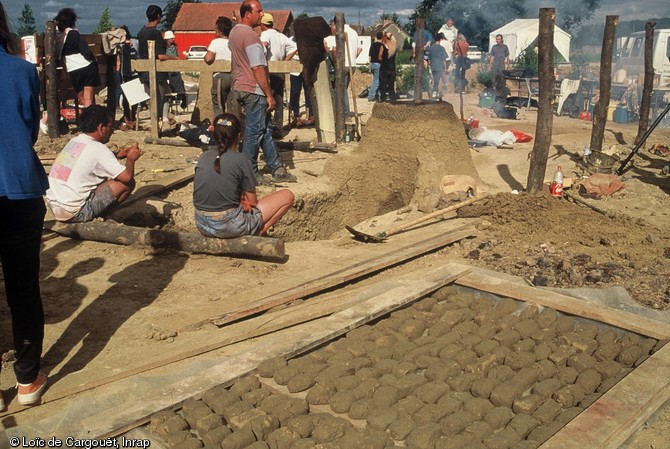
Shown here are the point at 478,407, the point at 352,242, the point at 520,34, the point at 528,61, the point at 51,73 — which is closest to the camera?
the point at 478,407

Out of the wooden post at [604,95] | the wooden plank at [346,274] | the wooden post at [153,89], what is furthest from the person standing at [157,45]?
the wooden post at [604,95]

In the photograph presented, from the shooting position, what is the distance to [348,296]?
5.34 m

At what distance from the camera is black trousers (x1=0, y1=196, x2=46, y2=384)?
11.4ft

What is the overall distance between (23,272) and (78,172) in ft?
9.18

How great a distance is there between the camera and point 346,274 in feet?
19.0

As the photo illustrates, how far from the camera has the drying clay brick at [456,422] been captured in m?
3.48

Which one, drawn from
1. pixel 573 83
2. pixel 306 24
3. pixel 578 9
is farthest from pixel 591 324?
pixel 578 9

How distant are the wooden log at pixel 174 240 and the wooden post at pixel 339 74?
5532mm

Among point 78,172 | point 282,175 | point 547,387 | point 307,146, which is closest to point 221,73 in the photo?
point 307,146

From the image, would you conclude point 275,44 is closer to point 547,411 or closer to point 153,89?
point 153,89

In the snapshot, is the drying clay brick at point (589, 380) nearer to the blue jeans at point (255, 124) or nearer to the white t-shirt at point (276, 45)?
the blue jeans at point (255, 124)

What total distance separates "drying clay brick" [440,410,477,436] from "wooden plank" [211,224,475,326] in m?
1.84

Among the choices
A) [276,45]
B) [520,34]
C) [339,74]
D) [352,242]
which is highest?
[520,34]

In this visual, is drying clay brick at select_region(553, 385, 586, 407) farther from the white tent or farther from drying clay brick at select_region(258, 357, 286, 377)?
the white tent
